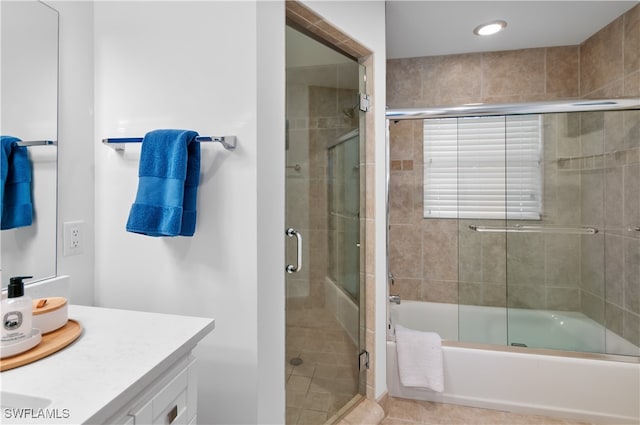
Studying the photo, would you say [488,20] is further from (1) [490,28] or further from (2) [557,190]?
(2) [557,190]

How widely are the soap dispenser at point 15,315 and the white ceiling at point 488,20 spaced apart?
221 cm

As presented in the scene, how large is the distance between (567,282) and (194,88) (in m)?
2.32

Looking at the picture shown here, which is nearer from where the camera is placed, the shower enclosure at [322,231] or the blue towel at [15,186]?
the blue towel at [15,186]

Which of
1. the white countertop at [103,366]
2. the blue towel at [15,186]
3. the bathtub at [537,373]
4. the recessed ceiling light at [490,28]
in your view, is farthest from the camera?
the recessed ceiling light at [490,28]

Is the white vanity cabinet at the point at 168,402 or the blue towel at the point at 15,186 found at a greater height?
the blue towel at the point at 15,186

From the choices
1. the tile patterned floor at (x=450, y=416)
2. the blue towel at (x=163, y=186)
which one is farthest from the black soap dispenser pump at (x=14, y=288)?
the tile patterned floor at (x=450, y=416)

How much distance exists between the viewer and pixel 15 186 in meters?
1.00

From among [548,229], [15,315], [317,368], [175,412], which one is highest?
[548,229]

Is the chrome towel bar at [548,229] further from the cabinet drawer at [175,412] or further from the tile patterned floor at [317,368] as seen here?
the cabinet drawer at [175,412]

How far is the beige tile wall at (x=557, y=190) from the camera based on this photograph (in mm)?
1842

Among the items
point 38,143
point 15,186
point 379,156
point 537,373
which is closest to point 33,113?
point 38,143

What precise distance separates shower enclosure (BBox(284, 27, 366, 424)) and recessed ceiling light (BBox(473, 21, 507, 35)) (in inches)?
43.3

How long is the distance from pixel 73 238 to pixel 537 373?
8.04ft

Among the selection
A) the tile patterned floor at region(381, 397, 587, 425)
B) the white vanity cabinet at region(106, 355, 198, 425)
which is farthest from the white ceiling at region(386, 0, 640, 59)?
the tile patterned floor at region(381, 397, 587, 425)
